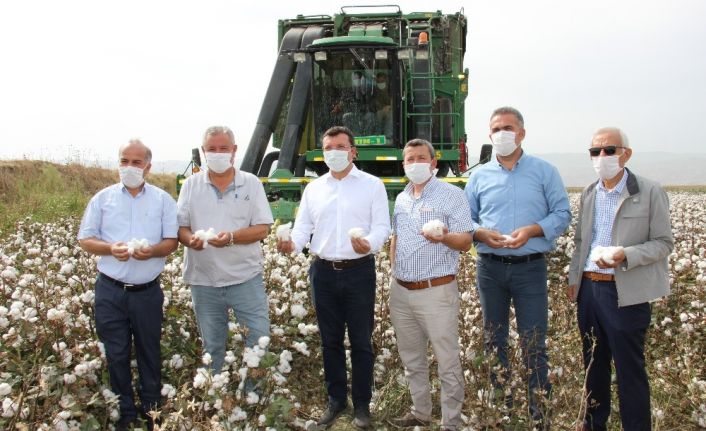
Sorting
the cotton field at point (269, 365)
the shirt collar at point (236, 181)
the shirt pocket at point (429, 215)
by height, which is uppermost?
the shirt collar at point (236, 181)

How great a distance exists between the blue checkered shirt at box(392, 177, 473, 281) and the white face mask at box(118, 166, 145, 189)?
1.77 m

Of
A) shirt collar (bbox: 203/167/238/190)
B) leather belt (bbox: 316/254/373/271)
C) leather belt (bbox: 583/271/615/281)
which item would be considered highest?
shirt collar (bbox: 203/167/238/190)

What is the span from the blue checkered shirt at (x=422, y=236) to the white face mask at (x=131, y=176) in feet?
5.81

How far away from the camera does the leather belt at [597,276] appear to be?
3662 millimetres

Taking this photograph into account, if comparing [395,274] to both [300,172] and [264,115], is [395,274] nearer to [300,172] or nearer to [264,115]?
[300,172]

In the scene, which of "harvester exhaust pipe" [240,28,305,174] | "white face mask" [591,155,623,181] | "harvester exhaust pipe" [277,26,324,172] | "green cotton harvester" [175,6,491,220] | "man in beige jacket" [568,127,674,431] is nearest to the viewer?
"man in beige jacket" [568,127,674,431]

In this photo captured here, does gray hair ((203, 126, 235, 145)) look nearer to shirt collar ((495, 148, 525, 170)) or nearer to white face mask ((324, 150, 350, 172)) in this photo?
white face mask ((324, 150, 350, 172))

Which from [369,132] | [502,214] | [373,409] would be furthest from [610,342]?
[369,132]

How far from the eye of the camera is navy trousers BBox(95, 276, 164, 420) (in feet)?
12.7

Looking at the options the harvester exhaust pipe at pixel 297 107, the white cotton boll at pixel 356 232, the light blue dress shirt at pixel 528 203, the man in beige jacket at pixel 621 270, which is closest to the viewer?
the man in beige jacket at pixel 621 270

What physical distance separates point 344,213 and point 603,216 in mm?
1650

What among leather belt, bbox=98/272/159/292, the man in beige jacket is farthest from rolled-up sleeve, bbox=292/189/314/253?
the man in beige jacket

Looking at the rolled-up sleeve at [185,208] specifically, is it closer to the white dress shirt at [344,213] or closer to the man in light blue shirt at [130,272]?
the man in light blue shirt at [130,272]

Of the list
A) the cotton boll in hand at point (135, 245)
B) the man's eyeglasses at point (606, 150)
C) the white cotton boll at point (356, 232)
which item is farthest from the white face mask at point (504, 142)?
the cotton boll in hand at point (135, 245)
